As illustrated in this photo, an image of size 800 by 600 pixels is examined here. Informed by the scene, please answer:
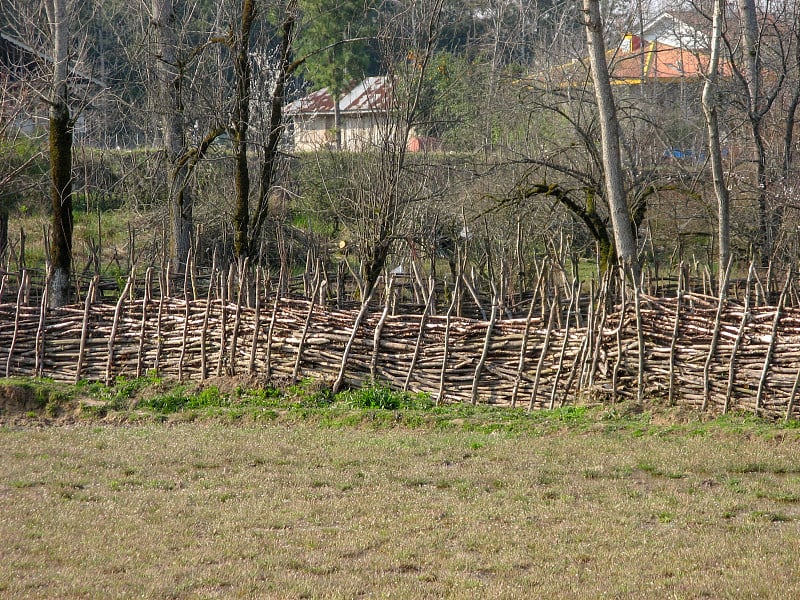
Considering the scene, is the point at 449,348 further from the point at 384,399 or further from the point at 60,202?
the point at 60,202

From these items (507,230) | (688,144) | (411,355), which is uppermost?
(688,144)

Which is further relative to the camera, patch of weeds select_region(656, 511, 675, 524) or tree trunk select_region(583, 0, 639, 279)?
tree trunk select_region(583, 0, 639, 279)

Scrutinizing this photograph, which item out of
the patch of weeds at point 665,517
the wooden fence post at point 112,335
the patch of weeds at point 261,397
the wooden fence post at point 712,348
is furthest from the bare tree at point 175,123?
the patch of weeds at point 665,517

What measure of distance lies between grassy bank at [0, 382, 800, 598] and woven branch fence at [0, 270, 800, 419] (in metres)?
0.38

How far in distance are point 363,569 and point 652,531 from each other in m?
1.75

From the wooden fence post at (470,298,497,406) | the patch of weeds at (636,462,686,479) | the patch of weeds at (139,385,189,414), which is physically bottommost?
the patch of weeds at (139,385,189,414)

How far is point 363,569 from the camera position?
15.7ft

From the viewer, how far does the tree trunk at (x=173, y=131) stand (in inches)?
522

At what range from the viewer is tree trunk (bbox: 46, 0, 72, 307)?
1148 cm

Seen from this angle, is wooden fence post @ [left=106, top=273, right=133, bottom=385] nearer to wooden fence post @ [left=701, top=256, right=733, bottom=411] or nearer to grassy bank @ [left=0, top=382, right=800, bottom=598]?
grassy bank @ [left=0, top=382, right=800, bottom=598]

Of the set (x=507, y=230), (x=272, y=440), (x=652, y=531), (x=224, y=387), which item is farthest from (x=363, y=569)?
(x=507, y=230)

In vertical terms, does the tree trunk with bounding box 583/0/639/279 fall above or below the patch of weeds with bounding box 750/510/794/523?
above

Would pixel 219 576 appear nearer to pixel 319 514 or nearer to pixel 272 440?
pixel 319 514

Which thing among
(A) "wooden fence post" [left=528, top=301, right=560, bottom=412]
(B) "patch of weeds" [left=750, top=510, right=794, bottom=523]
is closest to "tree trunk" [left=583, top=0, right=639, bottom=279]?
(A) "wooden fence post" [left=528, top=301, right=560, bottom=412]
